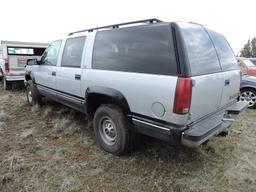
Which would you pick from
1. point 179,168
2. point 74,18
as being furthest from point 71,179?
point 74,18

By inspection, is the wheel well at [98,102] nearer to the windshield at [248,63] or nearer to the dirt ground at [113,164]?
the dirt ground at [113,164]

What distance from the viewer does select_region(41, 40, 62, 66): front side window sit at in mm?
4570

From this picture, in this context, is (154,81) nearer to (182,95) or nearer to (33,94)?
(182,95)

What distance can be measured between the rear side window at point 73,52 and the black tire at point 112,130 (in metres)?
1.04

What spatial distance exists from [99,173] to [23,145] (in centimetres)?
165

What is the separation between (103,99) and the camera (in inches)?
132

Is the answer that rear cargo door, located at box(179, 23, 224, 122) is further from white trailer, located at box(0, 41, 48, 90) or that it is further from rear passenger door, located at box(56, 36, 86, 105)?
white trailer, located at box(0, 41, 48, 90)

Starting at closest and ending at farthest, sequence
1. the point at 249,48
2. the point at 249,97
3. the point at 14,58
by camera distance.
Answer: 1. the point at 249,97
2. the point at 14,58
3. the point at 249,48

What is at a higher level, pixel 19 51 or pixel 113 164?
pixel 19 51

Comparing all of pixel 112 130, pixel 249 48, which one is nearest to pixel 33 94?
pixel 112 130

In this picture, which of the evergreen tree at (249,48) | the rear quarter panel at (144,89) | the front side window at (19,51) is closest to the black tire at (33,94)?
the rear quarter panel at (144,89)

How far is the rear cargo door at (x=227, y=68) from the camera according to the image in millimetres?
3037

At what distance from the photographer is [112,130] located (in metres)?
3.32

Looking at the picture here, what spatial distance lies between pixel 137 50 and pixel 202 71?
85 cm
